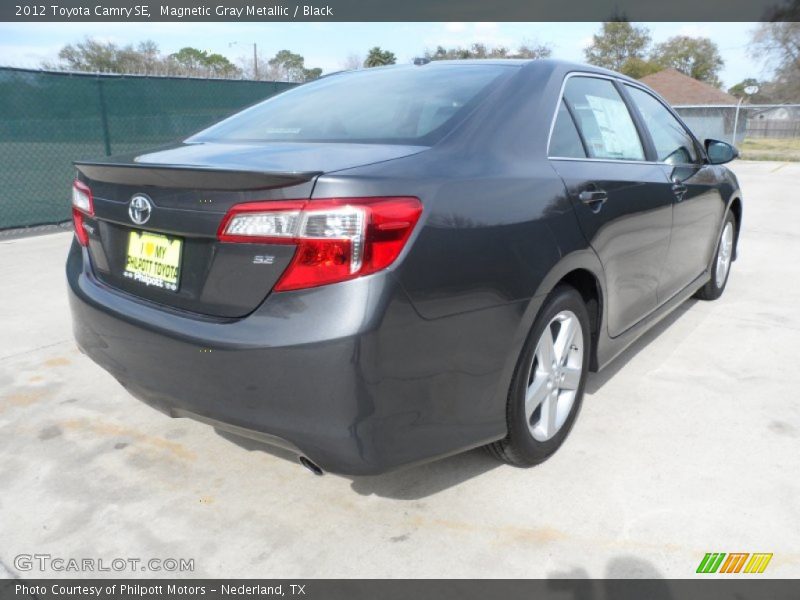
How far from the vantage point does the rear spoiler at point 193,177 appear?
1.79 meters

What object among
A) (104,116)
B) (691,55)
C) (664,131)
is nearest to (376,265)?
(664,131)

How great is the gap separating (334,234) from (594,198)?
1290 mm

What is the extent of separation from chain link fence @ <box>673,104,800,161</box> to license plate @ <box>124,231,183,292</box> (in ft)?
78.8

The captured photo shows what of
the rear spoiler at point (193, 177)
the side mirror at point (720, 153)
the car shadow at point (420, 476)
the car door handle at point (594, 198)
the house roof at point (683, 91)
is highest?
the house roof at point (683, 91)

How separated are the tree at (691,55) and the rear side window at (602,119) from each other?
74.8 metres

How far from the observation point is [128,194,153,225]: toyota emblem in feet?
6.84

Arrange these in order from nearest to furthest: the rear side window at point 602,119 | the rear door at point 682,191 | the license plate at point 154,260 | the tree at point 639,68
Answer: the license plate at point 154,260
the rear side window at point 602,119
the rear door at point 682,191
the tree at point 639,68

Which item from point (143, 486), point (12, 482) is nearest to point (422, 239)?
point (143, 486)

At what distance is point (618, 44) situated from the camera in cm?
6312

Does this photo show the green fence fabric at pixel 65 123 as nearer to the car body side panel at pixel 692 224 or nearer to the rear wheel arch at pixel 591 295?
the car body side panel at pixel 692 224

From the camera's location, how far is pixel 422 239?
6.01 ft

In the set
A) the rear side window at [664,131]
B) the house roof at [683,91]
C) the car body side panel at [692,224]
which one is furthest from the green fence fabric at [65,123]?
the house roof at [683,91]

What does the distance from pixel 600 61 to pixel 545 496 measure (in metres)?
66.1

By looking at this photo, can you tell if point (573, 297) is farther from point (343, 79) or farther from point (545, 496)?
point (343, 79)
